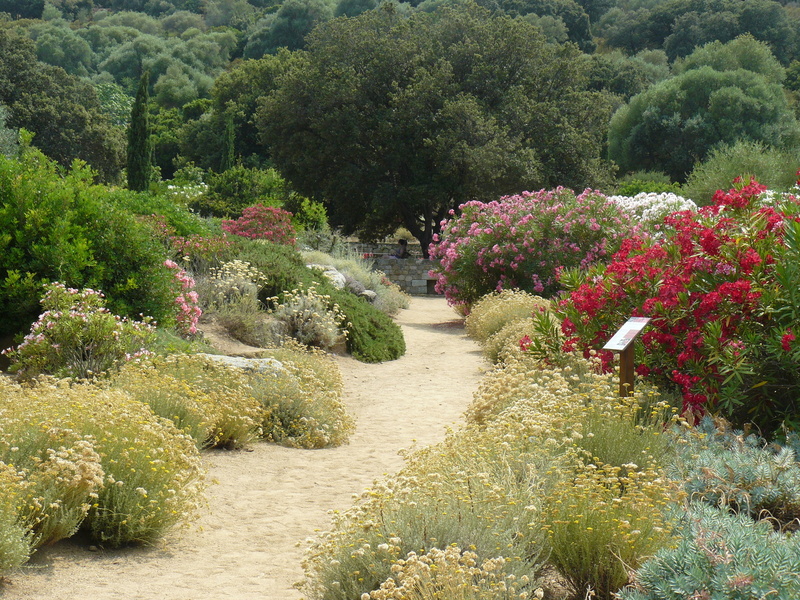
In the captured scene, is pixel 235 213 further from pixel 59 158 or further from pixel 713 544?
pixel 713 544

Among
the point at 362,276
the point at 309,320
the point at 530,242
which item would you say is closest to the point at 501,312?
the point at 530,242

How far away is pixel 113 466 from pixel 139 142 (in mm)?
26552

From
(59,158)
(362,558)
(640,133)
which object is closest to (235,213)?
(59,158)

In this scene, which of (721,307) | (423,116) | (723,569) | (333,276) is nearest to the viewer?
(723,569)

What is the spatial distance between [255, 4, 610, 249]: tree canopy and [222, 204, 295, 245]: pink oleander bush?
632 centimetres

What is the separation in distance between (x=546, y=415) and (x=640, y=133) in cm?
3505

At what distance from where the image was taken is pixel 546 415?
494 cm

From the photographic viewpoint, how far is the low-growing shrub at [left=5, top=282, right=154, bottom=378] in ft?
23.0

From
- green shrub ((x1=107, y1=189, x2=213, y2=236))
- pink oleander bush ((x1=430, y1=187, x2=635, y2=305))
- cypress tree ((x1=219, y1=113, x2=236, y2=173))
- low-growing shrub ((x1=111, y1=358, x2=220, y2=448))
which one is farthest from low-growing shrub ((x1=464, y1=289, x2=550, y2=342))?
cypress tree ((x1=219, y1=113, x2=236, y2=173))

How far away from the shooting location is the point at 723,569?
2617 millimetres

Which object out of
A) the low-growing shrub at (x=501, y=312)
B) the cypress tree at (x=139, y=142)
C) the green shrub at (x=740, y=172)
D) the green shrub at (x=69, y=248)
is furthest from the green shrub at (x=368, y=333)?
the cypress tree at (x=139, y=142)

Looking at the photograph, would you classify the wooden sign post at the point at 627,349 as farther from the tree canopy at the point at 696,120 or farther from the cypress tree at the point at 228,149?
the tree canopy at the point at 696,120

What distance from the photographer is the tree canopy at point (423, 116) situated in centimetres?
2327

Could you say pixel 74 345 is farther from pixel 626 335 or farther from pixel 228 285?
pixel 626 335
